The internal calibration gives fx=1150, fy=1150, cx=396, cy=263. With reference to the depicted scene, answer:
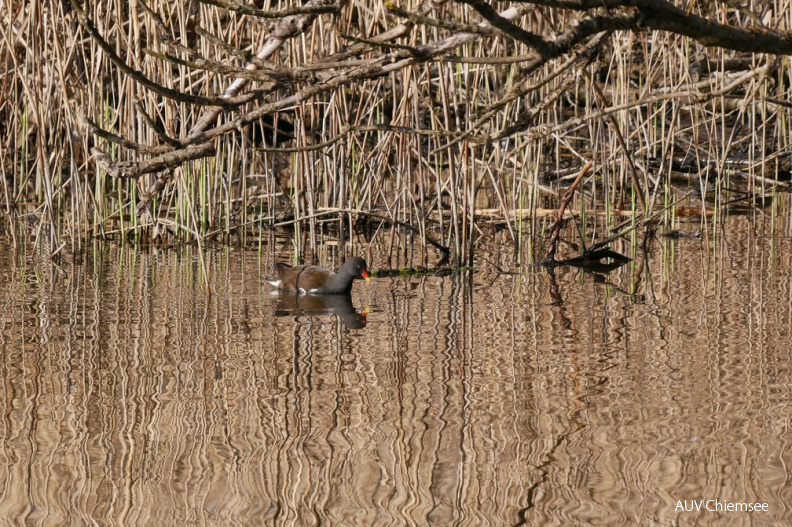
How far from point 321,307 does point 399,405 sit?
96.3 inches

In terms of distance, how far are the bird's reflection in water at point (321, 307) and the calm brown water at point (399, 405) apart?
0.03 meters

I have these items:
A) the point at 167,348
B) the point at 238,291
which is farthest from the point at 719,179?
the point at 167,348

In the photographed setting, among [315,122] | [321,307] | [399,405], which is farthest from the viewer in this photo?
[315,122]

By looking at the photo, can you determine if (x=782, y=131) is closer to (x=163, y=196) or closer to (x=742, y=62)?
(x=742, y=62)

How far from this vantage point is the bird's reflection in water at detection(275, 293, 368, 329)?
5.97 m

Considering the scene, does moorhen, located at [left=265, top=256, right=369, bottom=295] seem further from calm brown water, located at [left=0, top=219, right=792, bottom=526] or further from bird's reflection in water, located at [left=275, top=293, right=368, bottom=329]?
calm brown water, located at [left=0, top=219, right=792, bottom=526]

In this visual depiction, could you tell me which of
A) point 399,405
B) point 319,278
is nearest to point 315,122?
point 319,278

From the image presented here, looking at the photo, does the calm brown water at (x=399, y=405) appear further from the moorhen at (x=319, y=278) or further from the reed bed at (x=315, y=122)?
the reed bed at (x=315, y=122)

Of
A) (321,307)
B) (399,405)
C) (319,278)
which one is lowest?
(399,405)

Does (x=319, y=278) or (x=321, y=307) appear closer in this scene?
(x=321, y=307)

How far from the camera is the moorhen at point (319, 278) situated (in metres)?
6.72

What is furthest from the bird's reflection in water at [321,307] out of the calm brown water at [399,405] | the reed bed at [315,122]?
the reed bed at [315,122]

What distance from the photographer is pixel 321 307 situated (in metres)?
6.43

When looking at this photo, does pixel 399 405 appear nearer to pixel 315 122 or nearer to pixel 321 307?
pixel 321 307
